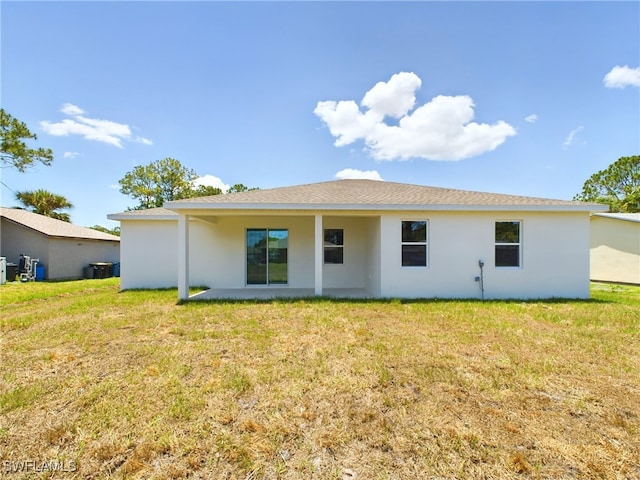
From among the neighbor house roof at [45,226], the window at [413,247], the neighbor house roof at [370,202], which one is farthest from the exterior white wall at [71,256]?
the window at [413,247]

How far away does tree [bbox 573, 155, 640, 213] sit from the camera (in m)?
27.4

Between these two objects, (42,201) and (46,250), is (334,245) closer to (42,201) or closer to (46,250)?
(46,250)

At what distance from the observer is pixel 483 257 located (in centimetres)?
860

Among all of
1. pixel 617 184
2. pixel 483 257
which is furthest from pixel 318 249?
pixel 617 184

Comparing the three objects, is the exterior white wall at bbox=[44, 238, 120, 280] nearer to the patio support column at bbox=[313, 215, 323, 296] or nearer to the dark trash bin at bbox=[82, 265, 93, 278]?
the dark trash bin at bbox=[82, 265, 93, 278]

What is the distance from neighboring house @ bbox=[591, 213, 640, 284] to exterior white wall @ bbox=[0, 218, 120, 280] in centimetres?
2705

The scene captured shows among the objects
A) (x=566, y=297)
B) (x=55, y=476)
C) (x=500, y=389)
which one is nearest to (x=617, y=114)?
(x=566, y=297)

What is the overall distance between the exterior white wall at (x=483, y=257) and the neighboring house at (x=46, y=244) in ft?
55.9

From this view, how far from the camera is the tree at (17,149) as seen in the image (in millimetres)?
15641

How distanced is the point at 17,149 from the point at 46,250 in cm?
663

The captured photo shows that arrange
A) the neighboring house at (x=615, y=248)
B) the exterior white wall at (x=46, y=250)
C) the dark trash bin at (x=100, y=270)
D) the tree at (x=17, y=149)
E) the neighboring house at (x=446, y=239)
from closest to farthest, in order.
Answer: the neighboring house at (x=446, y=239) → the neighboring house at (x=615, y=248) → the exterior white wall at (x=46, y=250) → the tree at (x=17, y=149) → the dark trash bin at (x=100, y=270)

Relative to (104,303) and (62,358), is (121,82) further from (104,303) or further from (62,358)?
(62,358)

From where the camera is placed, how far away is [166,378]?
11.6 ft

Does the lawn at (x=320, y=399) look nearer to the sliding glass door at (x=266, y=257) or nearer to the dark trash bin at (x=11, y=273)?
the sliding glass door at (x=266, y=257)
